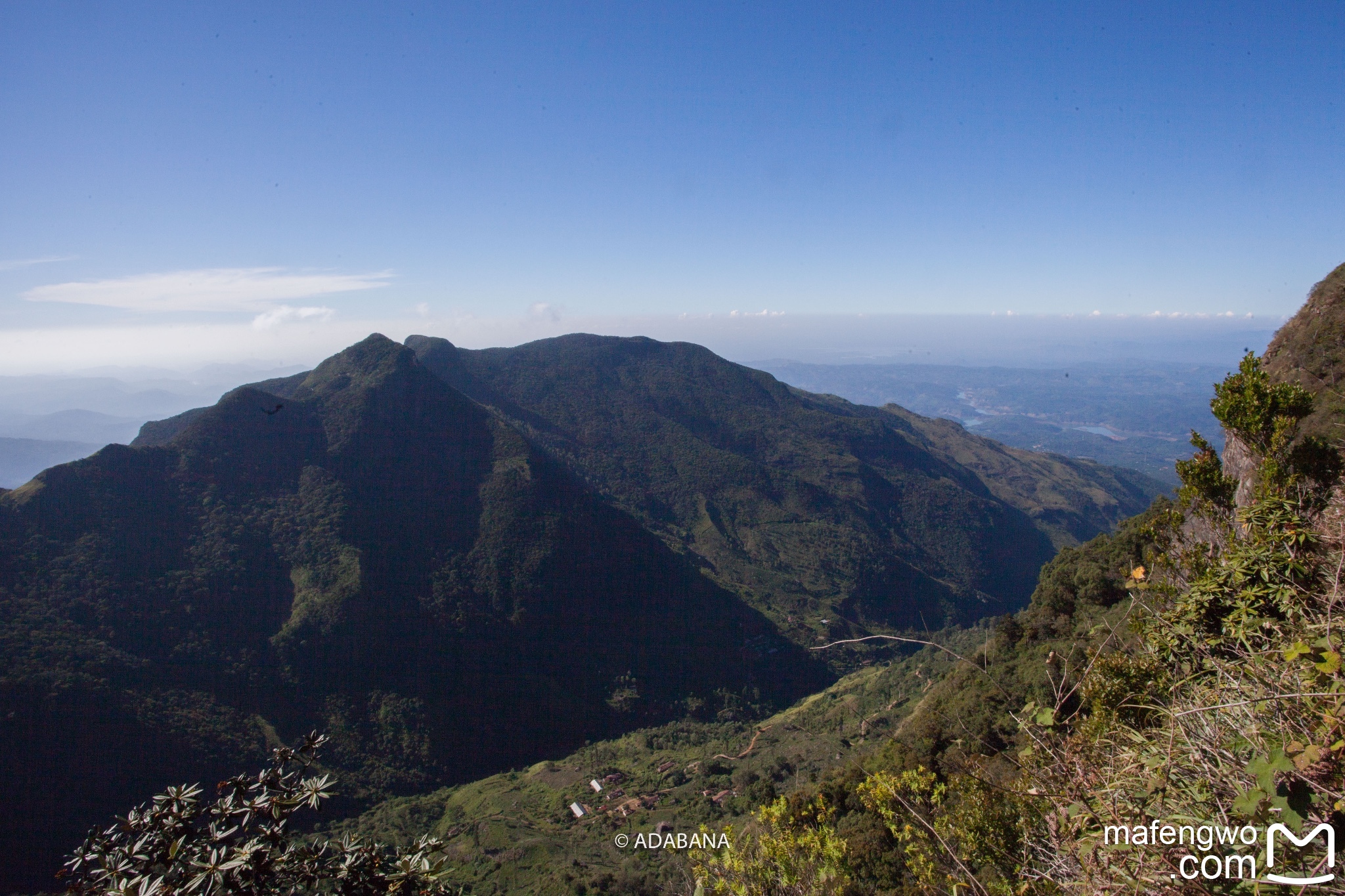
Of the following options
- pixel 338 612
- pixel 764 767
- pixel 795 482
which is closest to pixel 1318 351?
pixel 764 767

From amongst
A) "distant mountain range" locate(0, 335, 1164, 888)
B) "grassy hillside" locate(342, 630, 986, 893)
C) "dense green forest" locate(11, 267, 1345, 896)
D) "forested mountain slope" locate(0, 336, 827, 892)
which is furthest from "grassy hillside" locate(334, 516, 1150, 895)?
"forested mountain slope" locate(0, 336, 827, 892)

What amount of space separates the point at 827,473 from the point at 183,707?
8448 centimetres

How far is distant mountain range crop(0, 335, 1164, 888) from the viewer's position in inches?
1478

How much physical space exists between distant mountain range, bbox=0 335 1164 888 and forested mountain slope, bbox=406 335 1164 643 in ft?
1.85

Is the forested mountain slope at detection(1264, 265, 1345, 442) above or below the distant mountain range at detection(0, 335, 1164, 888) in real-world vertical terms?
above

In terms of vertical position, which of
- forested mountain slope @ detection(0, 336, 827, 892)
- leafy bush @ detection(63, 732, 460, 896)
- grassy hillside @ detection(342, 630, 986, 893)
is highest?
leafy bush @ detection(63, 732, 460, 896)

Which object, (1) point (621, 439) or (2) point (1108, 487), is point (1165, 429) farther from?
(1) point (621, 439)

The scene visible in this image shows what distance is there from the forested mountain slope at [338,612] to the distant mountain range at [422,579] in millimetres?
196

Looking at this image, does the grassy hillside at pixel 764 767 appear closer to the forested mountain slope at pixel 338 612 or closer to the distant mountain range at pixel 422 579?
the distant mountain range at pixel 422 579

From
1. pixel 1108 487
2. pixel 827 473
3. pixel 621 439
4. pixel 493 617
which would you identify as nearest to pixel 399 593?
pixel 493 617

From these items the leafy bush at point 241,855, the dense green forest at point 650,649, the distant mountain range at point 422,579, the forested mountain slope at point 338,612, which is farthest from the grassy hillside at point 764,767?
the leafy bush at point 241,855

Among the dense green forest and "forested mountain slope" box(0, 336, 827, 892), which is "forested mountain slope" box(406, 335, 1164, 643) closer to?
the dense green forest

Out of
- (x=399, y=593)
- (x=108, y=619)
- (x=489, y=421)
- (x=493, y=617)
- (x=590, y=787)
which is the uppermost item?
(x=489, y=421)

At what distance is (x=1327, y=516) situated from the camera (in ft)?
19.8
